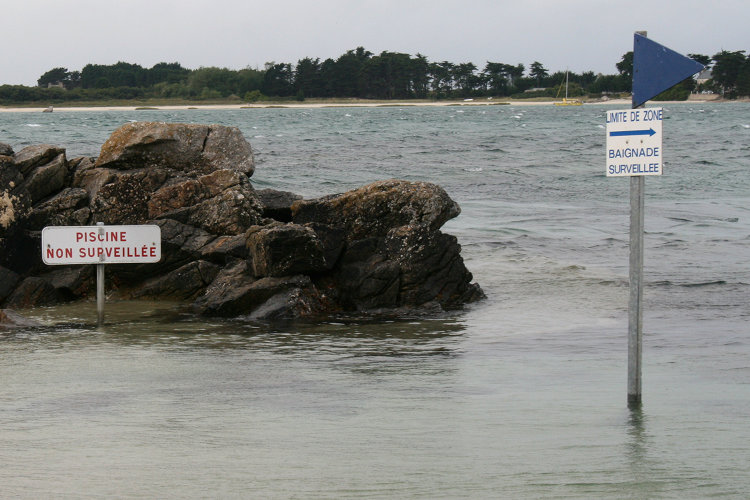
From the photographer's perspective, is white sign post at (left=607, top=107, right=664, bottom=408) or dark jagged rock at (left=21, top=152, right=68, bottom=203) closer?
white sign post at (left=607, top=107, right=664, bottom=408)

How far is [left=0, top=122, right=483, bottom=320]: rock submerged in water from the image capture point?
11531mm

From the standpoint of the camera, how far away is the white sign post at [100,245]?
10461 mm

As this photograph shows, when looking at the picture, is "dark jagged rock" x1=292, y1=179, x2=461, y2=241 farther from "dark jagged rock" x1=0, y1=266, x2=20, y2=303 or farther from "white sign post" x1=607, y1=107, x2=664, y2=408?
"white sign post" x1=607, y1=107, x2=664, y2=408

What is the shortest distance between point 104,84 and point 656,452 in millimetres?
200053

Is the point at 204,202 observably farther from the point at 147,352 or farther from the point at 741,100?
the point at 741,100

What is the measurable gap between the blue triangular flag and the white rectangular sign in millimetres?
5932

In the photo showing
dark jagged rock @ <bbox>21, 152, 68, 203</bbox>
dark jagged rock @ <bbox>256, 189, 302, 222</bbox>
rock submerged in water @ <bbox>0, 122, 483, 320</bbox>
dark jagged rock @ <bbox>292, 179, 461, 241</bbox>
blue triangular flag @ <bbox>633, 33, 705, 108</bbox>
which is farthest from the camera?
dark jagged rock @ <bbox>256, 189, 302, 222</bbox>

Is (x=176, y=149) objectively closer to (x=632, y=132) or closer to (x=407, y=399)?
(x=407, y=399)

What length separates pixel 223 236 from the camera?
12625 mm

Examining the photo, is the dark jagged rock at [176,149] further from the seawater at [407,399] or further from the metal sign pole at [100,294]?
the metal sign pole at [100,294]

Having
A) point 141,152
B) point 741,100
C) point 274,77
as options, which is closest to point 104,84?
point 274,77

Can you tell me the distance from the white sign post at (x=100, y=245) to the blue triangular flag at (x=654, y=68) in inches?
234

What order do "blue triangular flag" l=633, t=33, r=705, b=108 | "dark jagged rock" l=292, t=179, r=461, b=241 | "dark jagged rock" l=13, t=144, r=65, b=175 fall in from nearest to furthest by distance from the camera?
"blue triangular flag" l=633, t=33, r=705, b=108 < "dark jagged rock" l=292, t=179, r=461, b=241 < "dark jagged rock" l=13, t=144, r=65, b=175

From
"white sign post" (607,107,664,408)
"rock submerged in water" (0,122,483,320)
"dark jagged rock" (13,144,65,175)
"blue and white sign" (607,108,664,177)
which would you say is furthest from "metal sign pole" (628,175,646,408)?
"dark jagged rock" (13,144,65,175)
